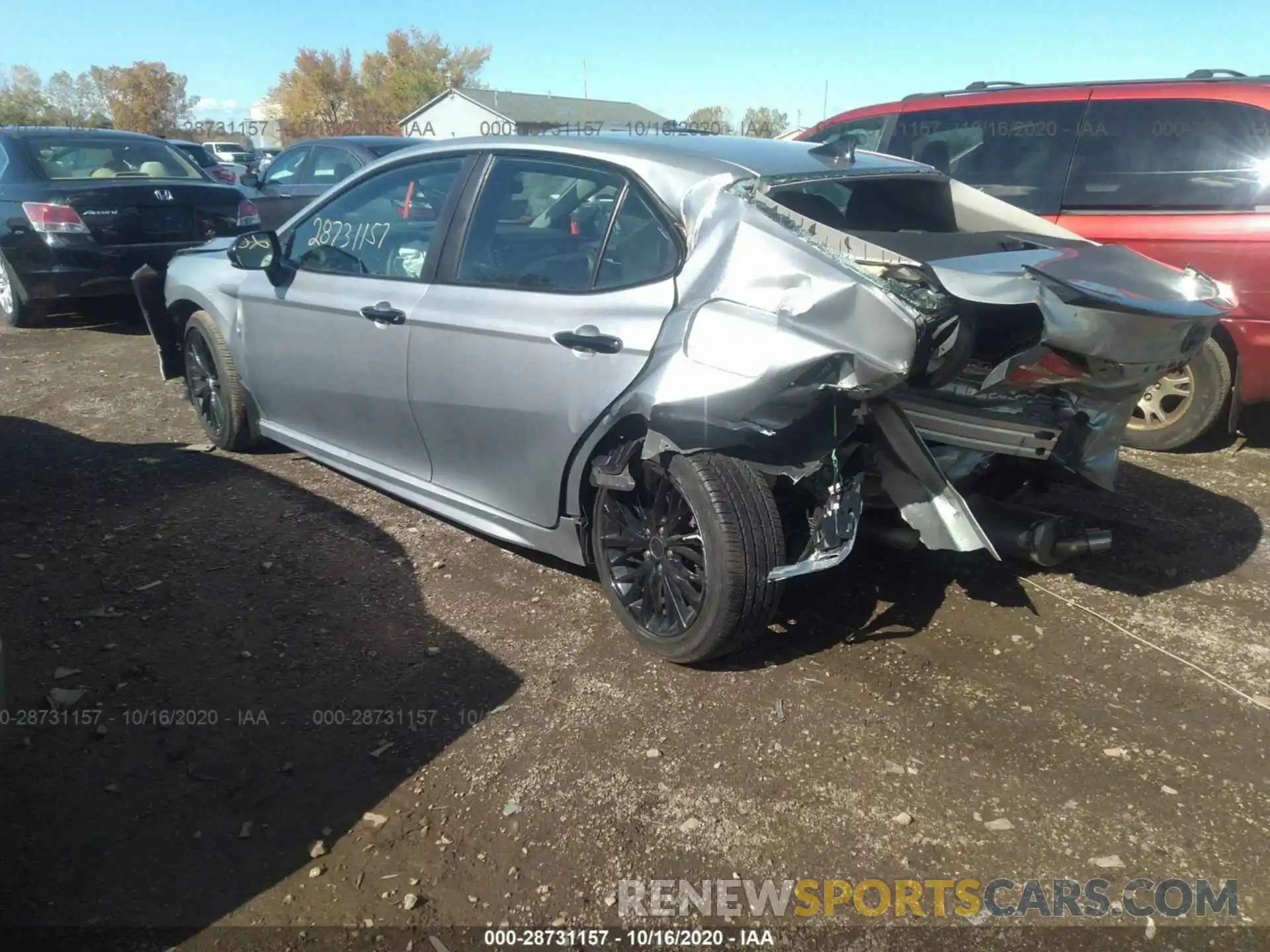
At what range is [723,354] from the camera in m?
2.85

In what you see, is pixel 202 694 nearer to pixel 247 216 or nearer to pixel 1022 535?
pixel 1022 535

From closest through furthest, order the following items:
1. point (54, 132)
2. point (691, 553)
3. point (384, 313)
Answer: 1. point (691, 553)
2. point (384, 313)
3. point (54, 132)

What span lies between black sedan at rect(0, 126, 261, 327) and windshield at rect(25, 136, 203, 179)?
0.04ft

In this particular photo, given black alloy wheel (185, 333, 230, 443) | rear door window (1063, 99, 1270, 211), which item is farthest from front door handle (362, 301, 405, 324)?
rear door window (1063, 99, 1270, 211)

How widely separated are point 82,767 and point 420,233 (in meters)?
2.27

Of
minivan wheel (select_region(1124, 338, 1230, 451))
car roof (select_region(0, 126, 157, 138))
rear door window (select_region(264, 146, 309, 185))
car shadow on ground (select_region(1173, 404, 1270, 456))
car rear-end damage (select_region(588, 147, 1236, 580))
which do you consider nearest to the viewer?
car rear-end damage (select_region(588, 147, 1236, 580))

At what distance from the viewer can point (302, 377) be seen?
4.48 m

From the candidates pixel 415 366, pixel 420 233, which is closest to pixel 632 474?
pixel 415 366

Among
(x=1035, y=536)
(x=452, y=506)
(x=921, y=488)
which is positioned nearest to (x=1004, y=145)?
(x=1035, y=536)

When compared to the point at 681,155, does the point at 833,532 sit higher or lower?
lower

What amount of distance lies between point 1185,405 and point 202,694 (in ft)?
16.6

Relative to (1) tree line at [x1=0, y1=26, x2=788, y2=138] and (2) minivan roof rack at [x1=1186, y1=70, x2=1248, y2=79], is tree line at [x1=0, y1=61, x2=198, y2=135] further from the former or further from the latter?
(2) minivan roof rack at [x1=1186, y1=70, x2=1248, y2=79]

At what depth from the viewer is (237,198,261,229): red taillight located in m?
8.49

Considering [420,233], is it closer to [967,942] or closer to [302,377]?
[302,377]
